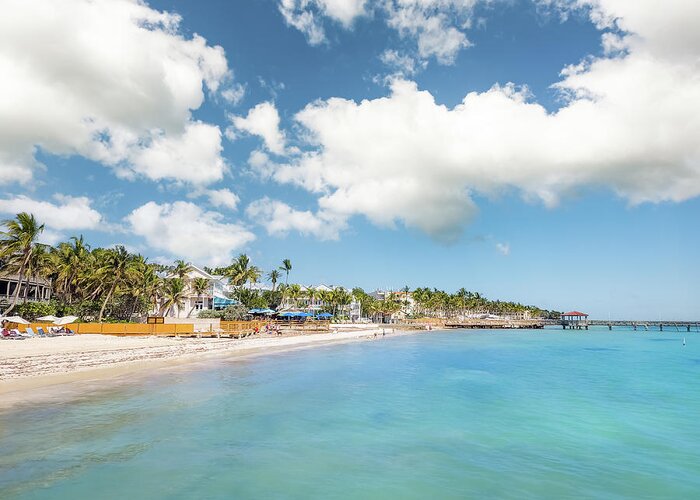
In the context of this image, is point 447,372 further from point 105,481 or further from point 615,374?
point 105,481

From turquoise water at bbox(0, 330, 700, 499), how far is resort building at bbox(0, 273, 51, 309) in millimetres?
34511

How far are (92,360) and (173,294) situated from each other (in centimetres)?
3486

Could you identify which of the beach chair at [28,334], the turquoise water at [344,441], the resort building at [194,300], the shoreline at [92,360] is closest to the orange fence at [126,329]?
the beach chair at [28,334]

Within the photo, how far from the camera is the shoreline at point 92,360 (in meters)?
18.2

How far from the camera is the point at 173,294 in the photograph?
195 feet

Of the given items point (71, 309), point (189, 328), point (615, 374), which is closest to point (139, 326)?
point (189, 328)

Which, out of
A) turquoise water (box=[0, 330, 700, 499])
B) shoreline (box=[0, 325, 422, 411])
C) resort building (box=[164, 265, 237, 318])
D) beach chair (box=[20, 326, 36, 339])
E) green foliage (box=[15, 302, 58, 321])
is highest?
resort building (box=[164, 265, 237, 318])

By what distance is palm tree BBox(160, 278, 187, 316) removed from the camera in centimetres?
5900

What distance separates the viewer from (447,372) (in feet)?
102

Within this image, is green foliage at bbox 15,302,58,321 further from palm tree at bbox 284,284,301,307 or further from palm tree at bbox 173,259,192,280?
palm tree at bbox 284,284,301,307

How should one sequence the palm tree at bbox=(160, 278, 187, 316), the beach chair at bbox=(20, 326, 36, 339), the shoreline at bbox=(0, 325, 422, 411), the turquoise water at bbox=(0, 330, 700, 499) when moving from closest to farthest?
1. the turquoise water at bbox=(0, 330, 700, 499)
2. the shoreline at bbox=(0, 325, 422, 411)
3. the beach chair at bbox=(20, 326, 36, 339)
4. the palm tree at bbox=(160, 278, 187, 316)

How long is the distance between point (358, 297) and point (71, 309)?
8191 cm

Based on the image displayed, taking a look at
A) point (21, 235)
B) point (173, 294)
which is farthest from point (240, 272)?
point (21, 235)

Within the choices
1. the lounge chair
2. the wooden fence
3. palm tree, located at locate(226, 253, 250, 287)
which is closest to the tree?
palm tree, located at locate(226, 253, 250, 287)
